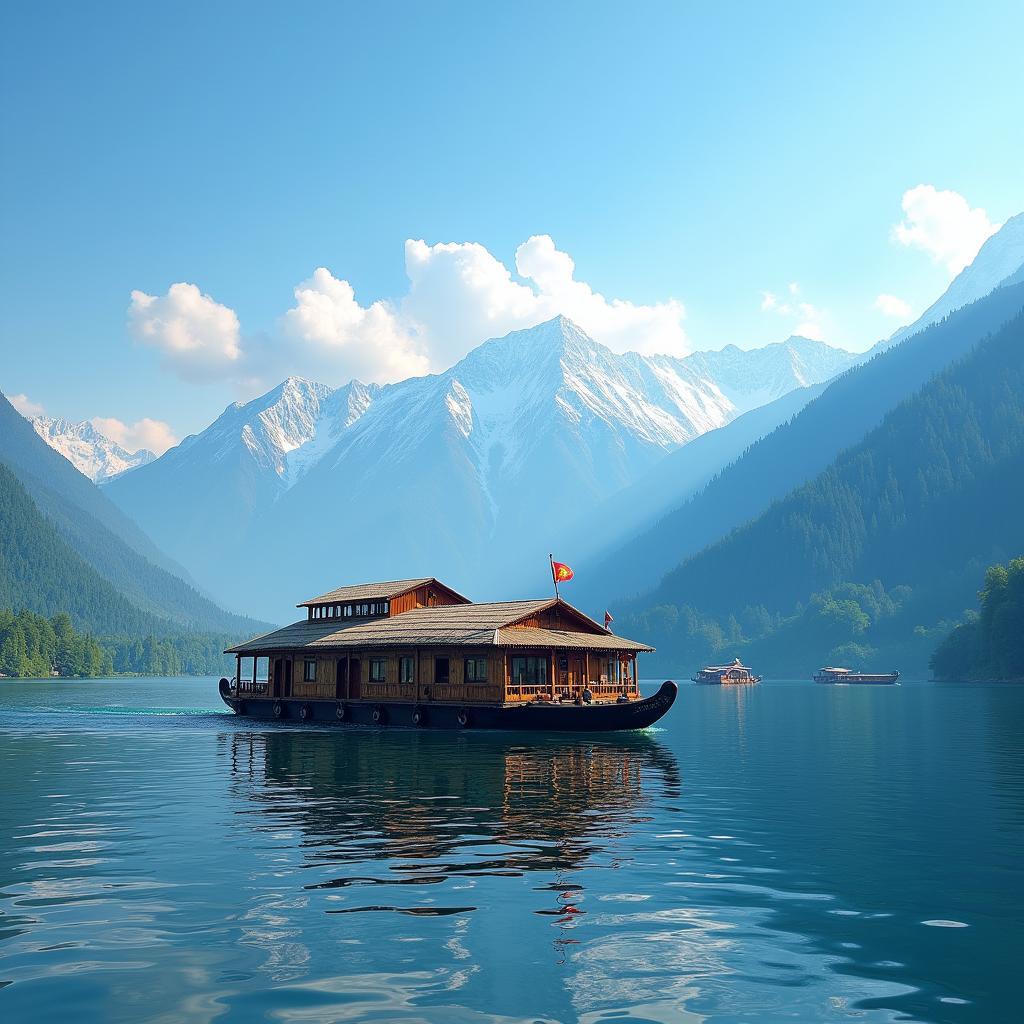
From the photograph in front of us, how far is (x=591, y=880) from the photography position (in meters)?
19.9

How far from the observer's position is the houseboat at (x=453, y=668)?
204 feet

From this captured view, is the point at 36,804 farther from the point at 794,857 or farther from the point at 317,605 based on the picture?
the point at 317,605

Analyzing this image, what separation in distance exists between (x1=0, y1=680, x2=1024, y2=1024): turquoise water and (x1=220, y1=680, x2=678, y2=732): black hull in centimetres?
1981

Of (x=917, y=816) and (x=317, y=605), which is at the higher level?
(x=317, y=605)

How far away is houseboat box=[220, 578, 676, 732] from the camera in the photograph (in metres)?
62.2

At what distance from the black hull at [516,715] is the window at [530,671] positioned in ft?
9.74

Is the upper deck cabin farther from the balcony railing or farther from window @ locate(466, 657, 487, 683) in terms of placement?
the balcony railing

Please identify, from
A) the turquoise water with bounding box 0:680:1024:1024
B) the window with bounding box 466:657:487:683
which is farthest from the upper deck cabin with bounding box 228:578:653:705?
the turquoise water with bounding box 0:680:1024:1024

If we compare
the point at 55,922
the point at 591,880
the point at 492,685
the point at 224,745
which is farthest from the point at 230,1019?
the point at 492,685

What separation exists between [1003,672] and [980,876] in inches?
5695

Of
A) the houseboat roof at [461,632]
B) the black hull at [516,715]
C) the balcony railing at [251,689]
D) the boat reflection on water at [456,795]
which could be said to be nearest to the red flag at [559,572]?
the houseboat roof at [461,632]

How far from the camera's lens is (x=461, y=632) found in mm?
64500

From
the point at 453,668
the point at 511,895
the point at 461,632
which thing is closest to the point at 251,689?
the point at 453,668

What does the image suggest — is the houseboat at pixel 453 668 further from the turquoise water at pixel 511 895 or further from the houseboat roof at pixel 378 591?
the turquoise water at pixel 511 895
